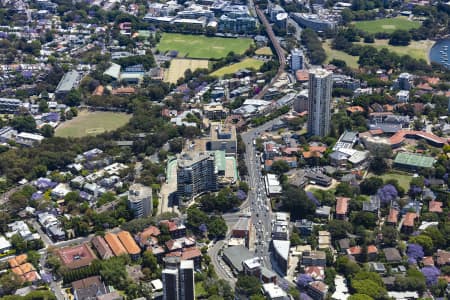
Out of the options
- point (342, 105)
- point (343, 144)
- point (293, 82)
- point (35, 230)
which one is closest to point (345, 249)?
point (343, 144)

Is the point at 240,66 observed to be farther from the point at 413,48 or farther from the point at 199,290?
the point at 199,290

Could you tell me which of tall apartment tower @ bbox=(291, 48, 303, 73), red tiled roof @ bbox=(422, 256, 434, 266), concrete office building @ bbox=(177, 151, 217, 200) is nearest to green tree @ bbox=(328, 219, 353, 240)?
red tiled roof @ bbox=(422, 256, 434, 266)

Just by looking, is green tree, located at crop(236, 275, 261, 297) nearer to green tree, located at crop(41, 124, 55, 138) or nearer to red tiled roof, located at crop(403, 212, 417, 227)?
red tiled roof, located at crop(403, 212, 417, 227)

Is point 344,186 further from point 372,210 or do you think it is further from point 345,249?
point 345,249

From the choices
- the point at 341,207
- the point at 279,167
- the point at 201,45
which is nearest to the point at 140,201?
the point at 279,167

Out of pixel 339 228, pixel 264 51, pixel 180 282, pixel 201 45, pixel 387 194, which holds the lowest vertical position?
pixel 339 228

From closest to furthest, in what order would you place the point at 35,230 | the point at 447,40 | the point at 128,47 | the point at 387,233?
the point at 387,233 → the point at 35,230 → the point at 128,47 → the point at 447,40

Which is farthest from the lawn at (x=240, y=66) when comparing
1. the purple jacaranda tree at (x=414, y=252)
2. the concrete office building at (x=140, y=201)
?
the purple jacaranda tree at (x=414, y=252)

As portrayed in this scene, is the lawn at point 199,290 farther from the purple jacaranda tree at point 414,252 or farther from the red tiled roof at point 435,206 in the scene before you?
the red tiled roof at point 435,206
